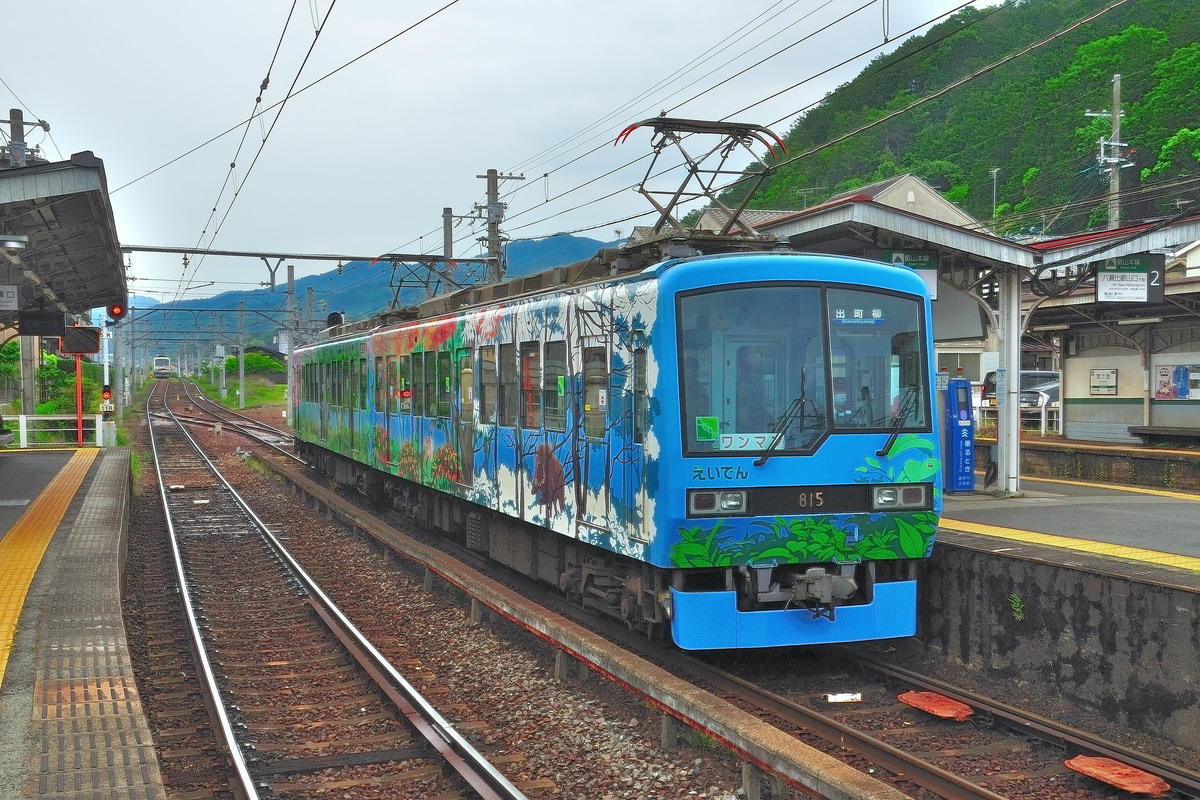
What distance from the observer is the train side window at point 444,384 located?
38.9 ft

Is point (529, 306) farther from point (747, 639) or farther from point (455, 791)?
point (455, 791)

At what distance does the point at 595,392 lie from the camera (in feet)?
26.2

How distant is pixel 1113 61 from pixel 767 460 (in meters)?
52.8

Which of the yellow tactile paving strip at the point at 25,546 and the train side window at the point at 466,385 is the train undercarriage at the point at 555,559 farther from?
the yellow tactile paving strip at the point at 25,546

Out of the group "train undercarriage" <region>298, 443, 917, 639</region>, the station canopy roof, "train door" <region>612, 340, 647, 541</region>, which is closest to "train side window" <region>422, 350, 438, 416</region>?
"train undercarriage" <region>298, 443, 917, 639</region>

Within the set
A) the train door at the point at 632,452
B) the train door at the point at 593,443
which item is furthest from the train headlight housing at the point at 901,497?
the train door at the point at 593,443

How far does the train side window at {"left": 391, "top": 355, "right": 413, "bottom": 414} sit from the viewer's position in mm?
Answer: 13594

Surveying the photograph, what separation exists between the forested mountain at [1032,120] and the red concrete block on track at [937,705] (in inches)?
1337

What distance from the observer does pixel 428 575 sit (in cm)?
1112

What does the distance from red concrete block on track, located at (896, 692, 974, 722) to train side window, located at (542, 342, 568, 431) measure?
3.24 meters

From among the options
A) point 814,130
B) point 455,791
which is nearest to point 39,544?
point 455,791

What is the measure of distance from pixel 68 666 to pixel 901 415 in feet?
18.7

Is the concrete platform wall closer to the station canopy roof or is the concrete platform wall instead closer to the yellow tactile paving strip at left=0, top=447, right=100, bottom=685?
the yellow tactile paving strip at left=0, top=447, right=100, bottom=685

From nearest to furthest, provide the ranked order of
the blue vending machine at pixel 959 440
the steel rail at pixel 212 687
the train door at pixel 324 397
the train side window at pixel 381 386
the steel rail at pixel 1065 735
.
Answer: the steel rail at pixel 1065 735 < the steel rail at pixel 212 687 < the blue vending machine at pixel 959 440 < the train side window at pixel 381 386 < the train door at pixel 324 397
